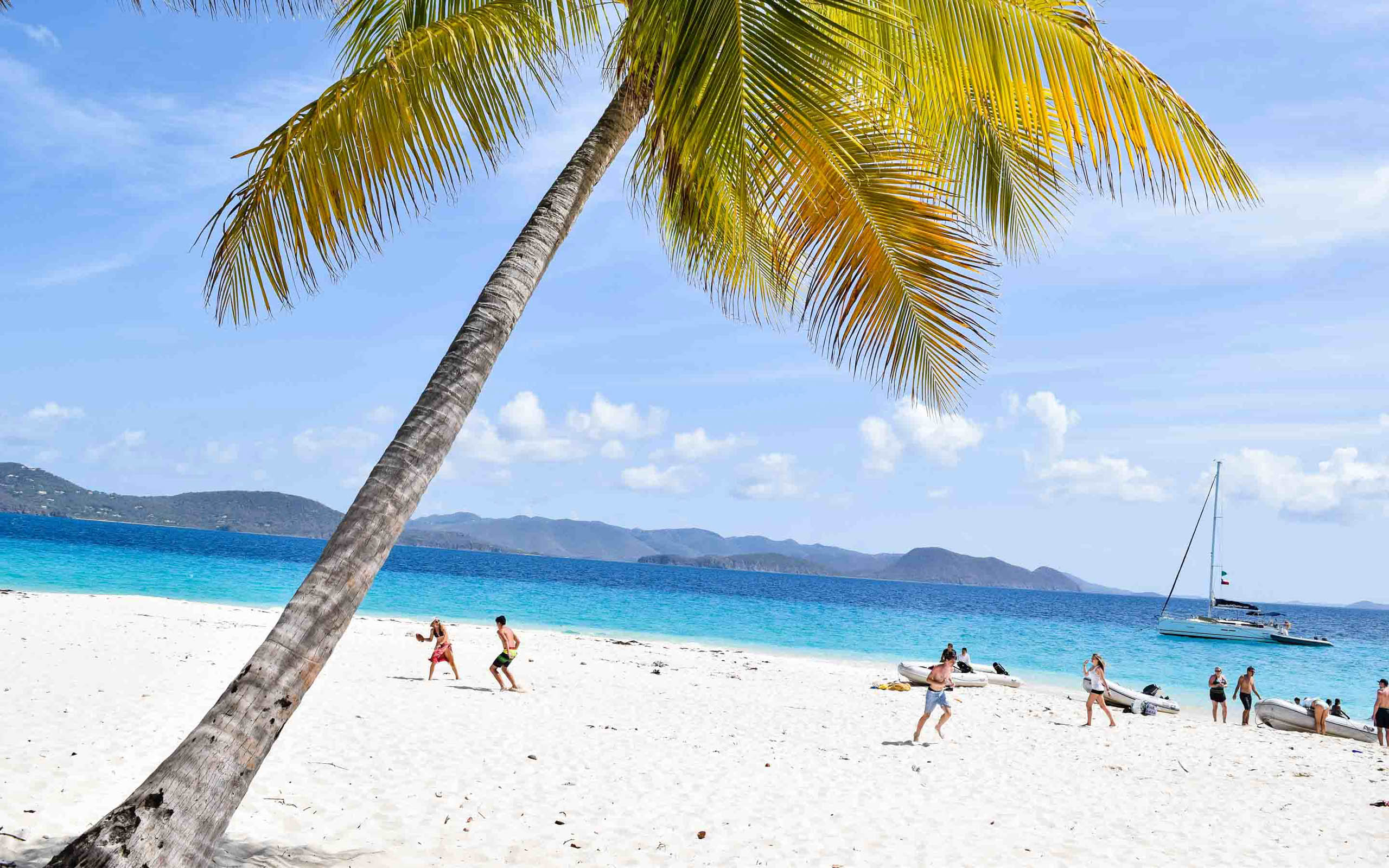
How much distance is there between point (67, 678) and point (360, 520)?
32.7 feet

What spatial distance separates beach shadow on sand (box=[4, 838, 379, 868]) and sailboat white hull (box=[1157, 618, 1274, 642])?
55.7 m

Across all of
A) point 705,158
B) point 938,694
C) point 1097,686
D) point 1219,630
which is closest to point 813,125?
point 705,158

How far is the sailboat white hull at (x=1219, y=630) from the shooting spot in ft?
163

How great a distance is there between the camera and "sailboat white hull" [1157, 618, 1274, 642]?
163 ft

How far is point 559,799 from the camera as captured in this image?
7301mm

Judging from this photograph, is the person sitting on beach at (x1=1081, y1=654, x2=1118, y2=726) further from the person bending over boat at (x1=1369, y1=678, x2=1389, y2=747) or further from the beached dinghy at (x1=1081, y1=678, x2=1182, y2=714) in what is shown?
the person bending over boat at (x1=1369, y1=678, x2=1389, y2=747)

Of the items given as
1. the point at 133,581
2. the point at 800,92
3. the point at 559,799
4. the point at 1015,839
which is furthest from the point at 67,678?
the point at 133,581

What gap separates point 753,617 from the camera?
52719 millimetres

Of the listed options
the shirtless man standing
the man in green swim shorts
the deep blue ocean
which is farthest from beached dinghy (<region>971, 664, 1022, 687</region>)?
the man in green swim shorts

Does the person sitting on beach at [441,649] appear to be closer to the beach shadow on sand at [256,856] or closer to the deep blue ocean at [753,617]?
the beach shadow on sand at [256,856]

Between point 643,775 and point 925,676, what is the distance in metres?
12.8

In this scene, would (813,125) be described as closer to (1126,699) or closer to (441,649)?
(441,649)

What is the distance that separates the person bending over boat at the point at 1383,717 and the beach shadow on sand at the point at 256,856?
18602 mm

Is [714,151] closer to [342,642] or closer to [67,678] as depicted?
[67,678]
